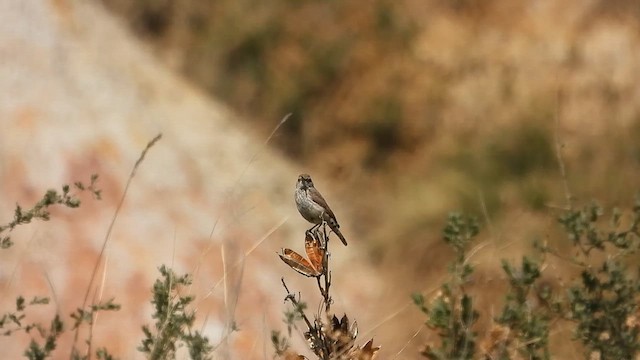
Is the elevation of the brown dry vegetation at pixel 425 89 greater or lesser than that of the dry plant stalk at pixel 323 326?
greater

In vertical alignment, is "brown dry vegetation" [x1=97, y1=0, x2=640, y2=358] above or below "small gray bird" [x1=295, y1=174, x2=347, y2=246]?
above

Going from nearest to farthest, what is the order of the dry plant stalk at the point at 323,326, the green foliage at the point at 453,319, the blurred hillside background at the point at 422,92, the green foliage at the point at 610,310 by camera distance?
the dry plant stalk at the point at 323,326 < the green foliage at the point at 453,319 < the green foliage at the point at 610,310 < the blurred hillside background at the point at 422,92

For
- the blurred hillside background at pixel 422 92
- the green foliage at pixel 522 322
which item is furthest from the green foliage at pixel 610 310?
the blurred hillside background at pixel 422 92

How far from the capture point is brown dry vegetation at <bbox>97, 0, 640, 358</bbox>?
5.89m

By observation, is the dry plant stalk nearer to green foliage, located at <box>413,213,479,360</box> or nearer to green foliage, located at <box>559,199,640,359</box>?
green foliage, located at <box>413,213,479,360</box>

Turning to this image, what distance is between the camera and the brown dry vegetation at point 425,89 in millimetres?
5887

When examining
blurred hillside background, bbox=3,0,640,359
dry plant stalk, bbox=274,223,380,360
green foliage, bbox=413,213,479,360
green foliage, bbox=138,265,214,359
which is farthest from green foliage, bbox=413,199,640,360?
blurred hillside background, bbox=3,0,640,359

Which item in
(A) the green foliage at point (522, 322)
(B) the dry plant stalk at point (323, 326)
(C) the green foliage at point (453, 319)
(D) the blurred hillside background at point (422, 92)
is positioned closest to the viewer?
(B) the dry plant stalk at point (323, 326)

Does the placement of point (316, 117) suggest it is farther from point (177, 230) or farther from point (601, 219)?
point (177, 230)

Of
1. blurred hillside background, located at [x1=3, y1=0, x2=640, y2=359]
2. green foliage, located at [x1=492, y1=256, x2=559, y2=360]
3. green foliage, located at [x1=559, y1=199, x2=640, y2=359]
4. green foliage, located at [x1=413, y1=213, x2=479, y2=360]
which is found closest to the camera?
green foliage, located at [x1=413, y1=213, x2=479, y2=360]

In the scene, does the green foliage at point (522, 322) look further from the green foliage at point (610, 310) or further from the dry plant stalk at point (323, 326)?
the dry plant stalk at point (323, 326)

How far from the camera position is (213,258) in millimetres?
3607

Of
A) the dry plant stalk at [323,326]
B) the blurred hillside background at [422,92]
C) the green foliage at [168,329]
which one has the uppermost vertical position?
the blurred hillside background at [422,92]

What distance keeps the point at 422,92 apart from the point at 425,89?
0.03 m
